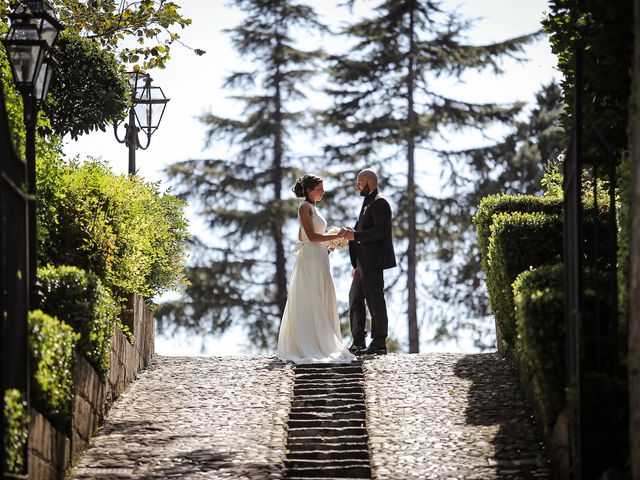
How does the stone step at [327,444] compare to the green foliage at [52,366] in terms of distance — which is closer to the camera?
the green foliage at [52,366]

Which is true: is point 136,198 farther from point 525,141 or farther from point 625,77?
point 525,141

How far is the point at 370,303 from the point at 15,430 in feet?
22.9

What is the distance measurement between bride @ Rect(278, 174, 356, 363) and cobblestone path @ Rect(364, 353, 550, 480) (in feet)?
2.29

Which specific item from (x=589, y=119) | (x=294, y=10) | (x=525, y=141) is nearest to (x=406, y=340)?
(x=525, y=141)

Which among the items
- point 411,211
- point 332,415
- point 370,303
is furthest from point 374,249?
point 411,211

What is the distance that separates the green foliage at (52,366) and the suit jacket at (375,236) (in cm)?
511

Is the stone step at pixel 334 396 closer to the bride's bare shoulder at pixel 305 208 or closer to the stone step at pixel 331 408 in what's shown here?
the stone step at pixel 331 408

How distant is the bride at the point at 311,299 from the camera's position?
551 inches

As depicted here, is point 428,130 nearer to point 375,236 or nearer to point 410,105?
point 410,105

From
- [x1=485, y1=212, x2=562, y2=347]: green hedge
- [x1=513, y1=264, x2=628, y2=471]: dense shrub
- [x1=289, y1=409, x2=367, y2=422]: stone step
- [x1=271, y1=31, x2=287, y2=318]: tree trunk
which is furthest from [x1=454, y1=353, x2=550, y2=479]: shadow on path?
[x1=271, y1=31, x2=287, y2=318]: tree trunk

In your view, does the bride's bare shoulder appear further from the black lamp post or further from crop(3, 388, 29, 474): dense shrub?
crop(3, 388, 29, 474): dense shrub

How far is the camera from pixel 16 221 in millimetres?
8227

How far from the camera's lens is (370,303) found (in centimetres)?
1435

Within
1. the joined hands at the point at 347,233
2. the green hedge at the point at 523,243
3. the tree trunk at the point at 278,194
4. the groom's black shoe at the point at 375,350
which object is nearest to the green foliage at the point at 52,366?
the green hedge at the point at 523,243
